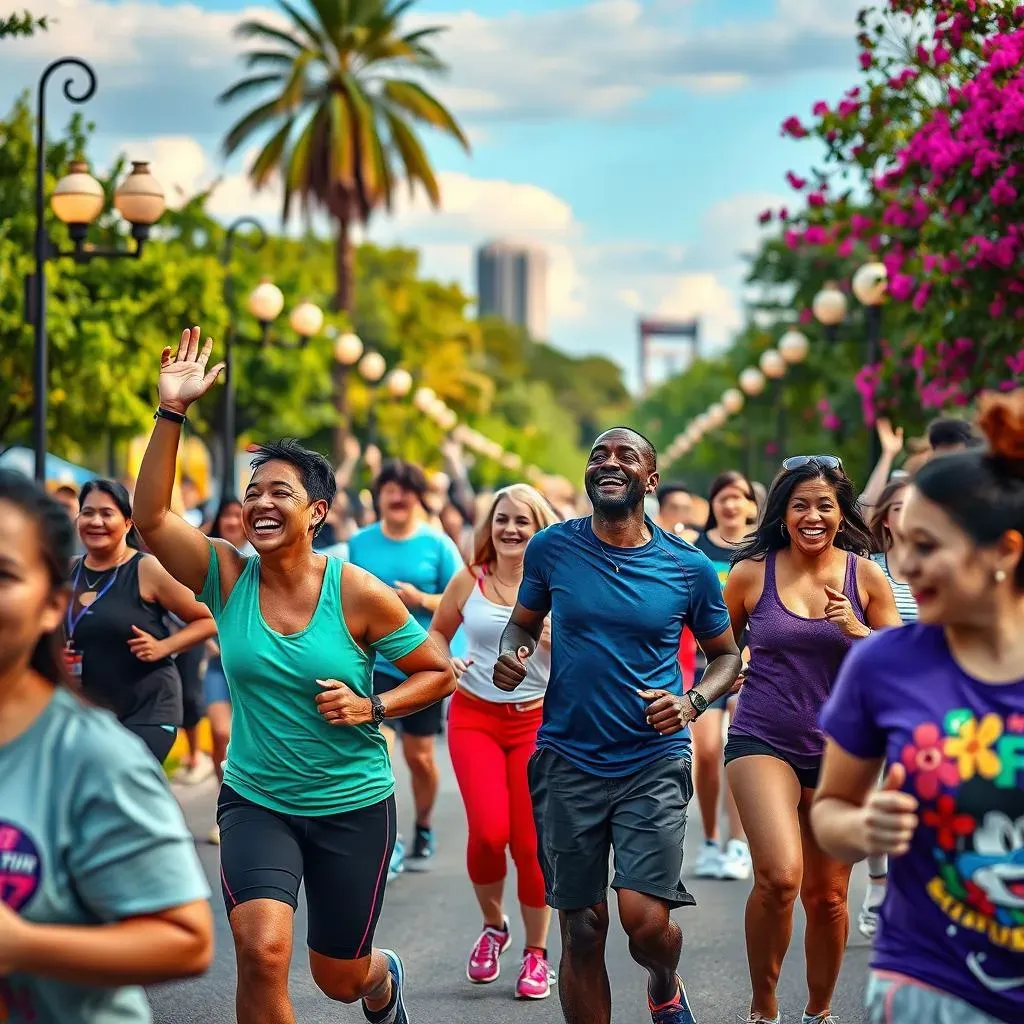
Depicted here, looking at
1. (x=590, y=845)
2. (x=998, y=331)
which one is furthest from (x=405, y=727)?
(x=998, y=331)

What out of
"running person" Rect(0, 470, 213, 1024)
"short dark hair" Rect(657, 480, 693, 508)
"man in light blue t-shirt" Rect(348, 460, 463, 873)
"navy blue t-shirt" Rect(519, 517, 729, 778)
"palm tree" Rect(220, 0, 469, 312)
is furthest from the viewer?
"palm tree" Rect(220, 0, 469, 312)

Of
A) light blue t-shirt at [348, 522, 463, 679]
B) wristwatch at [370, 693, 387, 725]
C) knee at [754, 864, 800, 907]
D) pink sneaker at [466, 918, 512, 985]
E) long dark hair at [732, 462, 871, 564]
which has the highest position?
long dark hair at [732, 462, 871, 564]

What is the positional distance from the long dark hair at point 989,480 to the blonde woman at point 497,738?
4527 millimetres

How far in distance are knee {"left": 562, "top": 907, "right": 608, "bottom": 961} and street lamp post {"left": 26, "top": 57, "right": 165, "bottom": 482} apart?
8.94 meters

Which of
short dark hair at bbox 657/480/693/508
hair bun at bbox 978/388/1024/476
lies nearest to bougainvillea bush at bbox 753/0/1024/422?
short dark hair at bbox 657/480/693/508

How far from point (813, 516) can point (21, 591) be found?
13.7ft

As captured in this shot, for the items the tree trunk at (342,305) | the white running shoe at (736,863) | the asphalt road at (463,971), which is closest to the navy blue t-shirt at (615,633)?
the asphalt road at (463,971)

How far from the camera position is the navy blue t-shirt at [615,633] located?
6230 mm

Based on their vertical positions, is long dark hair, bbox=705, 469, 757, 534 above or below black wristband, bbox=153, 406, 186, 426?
below

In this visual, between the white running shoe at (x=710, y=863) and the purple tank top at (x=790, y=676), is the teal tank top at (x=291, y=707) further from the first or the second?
the white running shoe at (x=710, y=863)

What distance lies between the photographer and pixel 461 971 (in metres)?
7.95

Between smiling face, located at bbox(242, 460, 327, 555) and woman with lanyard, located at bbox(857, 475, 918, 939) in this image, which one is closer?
smiling face, located at bbox(242, 460, 327, 555)

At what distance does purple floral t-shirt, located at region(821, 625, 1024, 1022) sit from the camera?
131 inches

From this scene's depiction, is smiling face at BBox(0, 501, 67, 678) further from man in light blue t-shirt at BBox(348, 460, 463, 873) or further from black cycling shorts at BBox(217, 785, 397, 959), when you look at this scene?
man in light blue t-shirt at BBox(348, 460, 463, 873)
